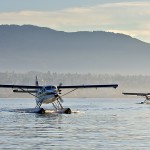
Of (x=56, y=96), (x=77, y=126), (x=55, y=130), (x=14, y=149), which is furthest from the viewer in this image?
(x=56, y=96)

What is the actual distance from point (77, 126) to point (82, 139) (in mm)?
10565

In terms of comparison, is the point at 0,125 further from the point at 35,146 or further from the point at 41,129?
the point at 35,146

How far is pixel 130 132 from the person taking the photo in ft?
136

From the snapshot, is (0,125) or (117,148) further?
(0,125)

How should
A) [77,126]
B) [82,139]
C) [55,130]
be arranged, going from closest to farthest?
[82,139] → [55,130] → [77,126]

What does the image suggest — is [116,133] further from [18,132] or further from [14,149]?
[14,149]

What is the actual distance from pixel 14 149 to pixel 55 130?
12.1 m

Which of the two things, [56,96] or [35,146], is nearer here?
[35,146]

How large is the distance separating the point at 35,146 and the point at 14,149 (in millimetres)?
1518

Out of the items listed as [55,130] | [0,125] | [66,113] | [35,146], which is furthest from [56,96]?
[35,146]

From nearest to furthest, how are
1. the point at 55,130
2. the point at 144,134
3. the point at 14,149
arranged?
the point at 14,149 < the point at 144,134 < the point at 55,130

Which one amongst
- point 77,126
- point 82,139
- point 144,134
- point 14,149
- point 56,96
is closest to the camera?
point 14,149

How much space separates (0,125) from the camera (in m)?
48.3

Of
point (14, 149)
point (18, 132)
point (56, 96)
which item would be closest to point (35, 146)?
point (14, 149)
